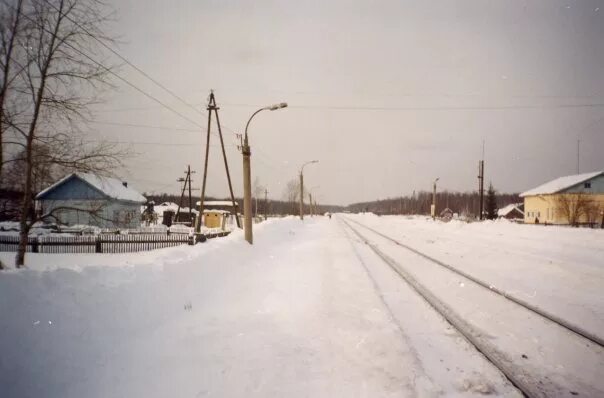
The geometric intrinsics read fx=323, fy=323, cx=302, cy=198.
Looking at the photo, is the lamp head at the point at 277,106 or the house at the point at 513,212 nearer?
the lamp head at the point at 277,106

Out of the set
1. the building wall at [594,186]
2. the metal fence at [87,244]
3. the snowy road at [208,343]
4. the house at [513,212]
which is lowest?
the metal fence at [87,244]

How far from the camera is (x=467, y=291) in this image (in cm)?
784

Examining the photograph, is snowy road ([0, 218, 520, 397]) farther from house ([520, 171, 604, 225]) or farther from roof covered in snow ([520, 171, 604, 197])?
roof covered in snow ([520, 171, 604, 197])

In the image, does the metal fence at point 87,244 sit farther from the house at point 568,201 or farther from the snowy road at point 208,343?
the house at point 568,201

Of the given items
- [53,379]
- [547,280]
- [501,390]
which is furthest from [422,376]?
[547,280]

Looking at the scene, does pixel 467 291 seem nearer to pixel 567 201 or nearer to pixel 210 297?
pixel 210 297

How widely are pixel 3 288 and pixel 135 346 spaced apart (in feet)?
5.99

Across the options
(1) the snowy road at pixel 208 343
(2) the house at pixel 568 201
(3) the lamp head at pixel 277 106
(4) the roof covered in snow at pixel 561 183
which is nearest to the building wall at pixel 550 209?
(2) the house at pixel 568 201

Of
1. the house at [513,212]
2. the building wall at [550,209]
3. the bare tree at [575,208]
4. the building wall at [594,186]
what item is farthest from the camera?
the house at [513,212]

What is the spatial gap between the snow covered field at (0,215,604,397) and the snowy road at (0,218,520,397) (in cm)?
2

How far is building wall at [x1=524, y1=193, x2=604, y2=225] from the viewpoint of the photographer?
43750mm

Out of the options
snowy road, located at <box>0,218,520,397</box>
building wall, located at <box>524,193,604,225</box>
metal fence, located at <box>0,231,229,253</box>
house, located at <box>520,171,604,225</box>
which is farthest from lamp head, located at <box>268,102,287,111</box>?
building wall, located at <box>524,193,604,225</box>

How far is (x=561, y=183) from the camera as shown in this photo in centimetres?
5147

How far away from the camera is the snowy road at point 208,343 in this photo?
12.2ft
